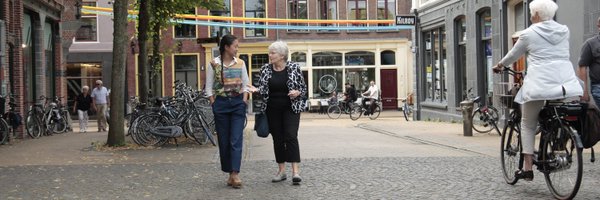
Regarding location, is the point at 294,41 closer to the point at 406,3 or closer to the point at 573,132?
the point at 406,3

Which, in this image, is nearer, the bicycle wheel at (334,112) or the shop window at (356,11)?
the bicycle wheel at (334,112)

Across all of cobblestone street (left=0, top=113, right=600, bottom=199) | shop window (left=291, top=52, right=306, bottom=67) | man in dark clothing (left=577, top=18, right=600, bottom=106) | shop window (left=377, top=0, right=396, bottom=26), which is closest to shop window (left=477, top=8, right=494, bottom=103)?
cobblestone street (left=0, top=113, right=600, bottom=199)

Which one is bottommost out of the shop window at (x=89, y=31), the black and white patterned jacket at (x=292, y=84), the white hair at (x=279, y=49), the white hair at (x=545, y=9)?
the black and white patterned jacket at (x=292, y=84)

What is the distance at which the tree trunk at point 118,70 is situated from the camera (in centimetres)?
1308

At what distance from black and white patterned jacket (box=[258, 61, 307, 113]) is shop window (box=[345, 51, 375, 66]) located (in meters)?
35.5

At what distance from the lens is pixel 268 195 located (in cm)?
704

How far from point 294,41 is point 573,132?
37.4 m

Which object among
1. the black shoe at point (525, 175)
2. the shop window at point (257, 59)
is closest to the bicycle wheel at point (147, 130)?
the black shoe at point (525, 175)

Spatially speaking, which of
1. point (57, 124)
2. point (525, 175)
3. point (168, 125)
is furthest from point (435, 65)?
point (525, 175)

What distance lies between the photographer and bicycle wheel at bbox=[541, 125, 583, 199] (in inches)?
231

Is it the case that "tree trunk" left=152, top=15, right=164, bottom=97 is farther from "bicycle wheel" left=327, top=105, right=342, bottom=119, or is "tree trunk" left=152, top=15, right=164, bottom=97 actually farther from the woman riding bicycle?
"bicycle wheel" left=327, top=105, right=342, bottom=119

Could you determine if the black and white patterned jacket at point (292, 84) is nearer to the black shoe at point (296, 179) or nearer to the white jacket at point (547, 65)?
the black shoe at point (296, 179)

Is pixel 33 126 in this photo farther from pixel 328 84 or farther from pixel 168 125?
pixel 328 84

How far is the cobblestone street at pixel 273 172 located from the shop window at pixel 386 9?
3043 cm
